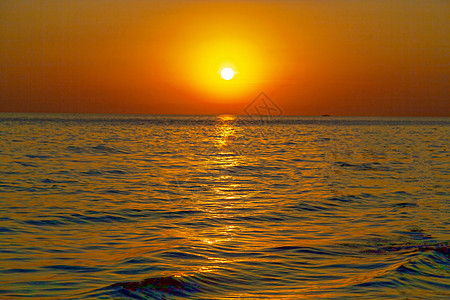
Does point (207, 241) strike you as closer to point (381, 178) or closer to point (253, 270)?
point (253, 270)

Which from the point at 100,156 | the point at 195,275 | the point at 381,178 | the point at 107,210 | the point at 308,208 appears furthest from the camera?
the point at 100,156

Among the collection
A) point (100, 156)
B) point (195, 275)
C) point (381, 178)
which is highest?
point (100, 156)

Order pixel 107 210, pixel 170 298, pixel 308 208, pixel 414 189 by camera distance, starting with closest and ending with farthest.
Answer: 1. pixel 170 298
2. pixel 107 210
3. pixel 308 208
4. pixel 414 189

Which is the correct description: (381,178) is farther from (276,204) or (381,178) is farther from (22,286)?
(22,286)

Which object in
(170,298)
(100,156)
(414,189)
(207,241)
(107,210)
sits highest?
(100,156)

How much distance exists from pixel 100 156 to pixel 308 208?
20646 mm

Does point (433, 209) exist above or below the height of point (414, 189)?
below

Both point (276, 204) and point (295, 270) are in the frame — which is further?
point (276, 204)

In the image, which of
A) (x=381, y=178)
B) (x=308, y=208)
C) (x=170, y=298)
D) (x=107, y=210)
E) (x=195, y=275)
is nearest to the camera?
(x=170, y=298)

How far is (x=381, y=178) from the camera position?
23625mm

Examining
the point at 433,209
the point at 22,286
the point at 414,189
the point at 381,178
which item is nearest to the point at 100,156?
the point at 381,178

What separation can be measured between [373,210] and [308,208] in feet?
6.37

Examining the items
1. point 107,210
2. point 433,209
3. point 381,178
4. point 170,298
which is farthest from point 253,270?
point 381,178

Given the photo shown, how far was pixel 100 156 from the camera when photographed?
33.2 meters
